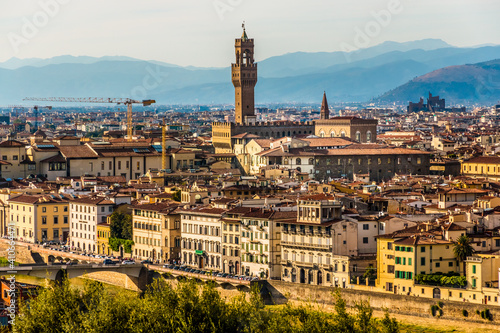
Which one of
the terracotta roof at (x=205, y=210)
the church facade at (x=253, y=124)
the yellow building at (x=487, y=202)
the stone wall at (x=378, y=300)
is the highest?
the church facade at (x=253, y=124)

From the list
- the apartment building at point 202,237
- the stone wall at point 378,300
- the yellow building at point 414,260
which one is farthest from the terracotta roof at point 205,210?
the yellow building at point 414,260

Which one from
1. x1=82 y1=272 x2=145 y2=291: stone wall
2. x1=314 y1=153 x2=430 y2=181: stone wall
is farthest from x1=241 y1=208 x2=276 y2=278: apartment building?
x1=314 y1=153 x2=430 y2=181: stone wall

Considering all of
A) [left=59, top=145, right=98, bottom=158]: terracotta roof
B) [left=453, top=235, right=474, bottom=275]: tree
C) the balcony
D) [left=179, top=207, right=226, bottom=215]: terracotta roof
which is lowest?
the balcony

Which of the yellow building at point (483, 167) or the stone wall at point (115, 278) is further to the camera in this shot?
the yellow building at point (483, 167)

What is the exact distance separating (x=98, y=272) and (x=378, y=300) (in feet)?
48.5

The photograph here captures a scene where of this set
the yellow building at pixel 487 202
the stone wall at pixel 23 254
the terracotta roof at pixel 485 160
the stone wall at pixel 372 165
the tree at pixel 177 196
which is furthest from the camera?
the stone wall at pixel 372 165

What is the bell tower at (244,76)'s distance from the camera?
106812 mm

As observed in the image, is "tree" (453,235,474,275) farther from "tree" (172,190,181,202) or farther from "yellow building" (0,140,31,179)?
"yellow building" (0,140,31,179)

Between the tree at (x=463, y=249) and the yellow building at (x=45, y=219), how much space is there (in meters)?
27.0

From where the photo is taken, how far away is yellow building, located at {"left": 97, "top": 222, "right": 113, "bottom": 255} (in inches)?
2293

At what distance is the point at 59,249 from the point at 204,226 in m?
10.5

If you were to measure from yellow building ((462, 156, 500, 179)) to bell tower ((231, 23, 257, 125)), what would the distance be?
28956mm

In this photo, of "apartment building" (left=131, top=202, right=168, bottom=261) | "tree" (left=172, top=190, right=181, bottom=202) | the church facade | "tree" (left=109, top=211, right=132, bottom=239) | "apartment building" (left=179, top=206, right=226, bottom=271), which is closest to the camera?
"apartment building" (left=179, top=206, right=226, bottom=271)

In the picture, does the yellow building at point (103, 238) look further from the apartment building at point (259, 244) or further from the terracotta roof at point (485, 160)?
the terracotta roof at point (485, 160)
